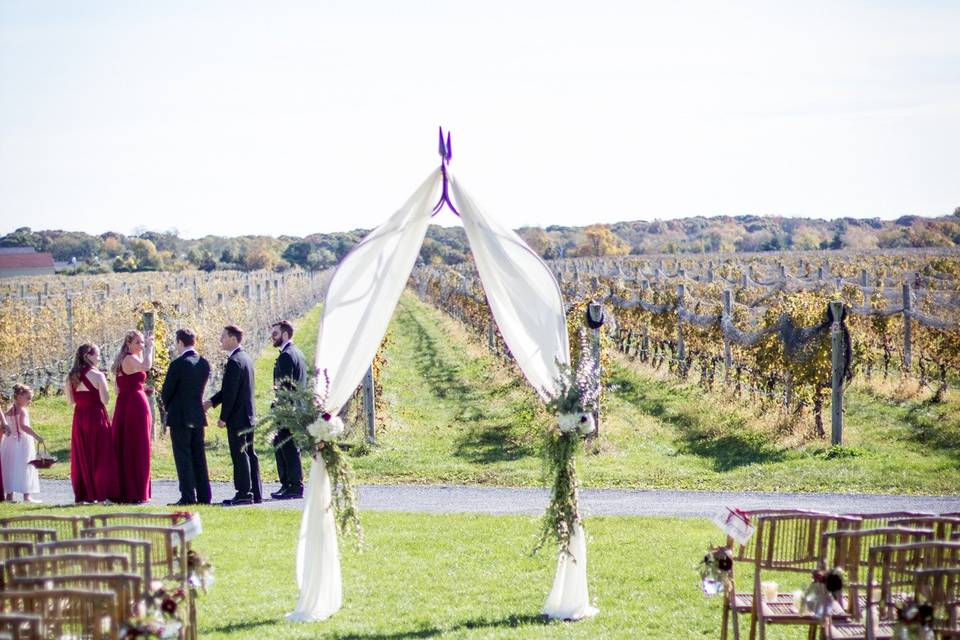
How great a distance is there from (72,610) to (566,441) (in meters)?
3.67

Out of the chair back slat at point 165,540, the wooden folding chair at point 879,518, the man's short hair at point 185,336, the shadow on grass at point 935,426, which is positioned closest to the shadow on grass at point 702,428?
the shadow on grass at point 935,426

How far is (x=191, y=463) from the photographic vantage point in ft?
39.5

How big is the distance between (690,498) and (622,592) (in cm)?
408

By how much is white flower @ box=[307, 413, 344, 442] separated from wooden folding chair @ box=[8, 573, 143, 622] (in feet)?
8.57

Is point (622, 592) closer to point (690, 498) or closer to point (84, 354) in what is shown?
point (690, 498)

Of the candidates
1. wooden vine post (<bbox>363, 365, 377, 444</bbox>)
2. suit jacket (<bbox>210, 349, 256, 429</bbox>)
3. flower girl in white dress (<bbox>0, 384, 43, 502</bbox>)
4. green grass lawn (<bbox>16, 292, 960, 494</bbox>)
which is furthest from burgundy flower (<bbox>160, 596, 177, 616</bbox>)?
wooden vine post (<bbox>363, 365, 377, 444</bbox>)

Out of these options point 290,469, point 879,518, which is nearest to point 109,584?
point 879,518

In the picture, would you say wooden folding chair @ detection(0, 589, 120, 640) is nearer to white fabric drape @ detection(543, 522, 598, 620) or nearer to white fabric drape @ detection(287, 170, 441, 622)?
white fabric drape @ detection(287, 170, 441, 622)

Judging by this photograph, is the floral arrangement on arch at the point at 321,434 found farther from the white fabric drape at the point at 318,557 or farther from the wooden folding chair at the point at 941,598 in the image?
the wooden folding chair at the point at 941,598

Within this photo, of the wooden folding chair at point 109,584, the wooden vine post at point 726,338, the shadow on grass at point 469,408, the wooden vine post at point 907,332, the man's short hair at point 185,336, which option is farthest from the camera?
the wooden vine post at point 907,332

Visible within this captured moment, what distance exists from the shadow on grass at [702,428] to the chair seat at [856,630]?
21.9ft

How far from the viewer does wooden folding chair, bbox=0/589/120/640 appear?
16.7ft

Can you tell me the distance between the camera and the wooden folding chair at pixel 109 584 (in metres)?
5.27

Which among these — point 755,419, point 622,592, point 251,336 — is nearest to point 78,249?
point 251,336
